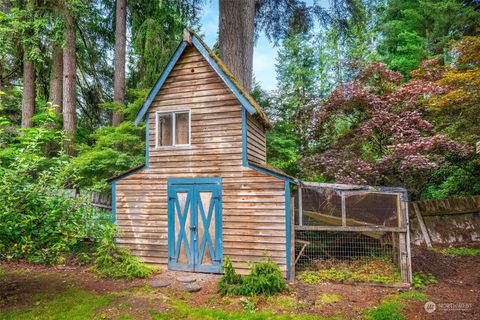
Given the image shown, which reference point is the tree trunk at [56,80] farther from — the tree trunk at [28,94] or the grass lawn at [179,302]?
the grass lawn at [179,302]

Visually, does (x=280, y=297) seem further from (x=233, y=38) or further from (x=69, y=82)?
(x=69, y=82)

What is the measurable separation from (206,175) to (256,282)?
2.91 m

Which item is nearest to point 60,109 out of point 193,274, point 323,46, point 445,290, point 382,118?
point 193,274

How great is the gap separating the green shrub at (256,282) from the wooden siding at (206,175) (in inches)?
22.8

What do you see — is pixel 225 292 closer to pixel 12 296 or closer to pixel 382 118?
pixel 12 296

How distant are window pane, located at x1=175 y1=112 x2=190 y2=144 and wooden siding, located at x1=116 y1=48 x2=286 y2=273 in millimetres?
234

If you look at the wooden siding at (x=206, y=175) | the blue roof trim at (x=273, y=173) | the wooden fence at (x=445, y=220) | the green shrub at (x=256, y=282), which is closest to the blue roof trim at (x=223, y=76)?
the wooden siding at (x=206, y=175)

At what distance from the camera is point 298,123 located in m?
11.8

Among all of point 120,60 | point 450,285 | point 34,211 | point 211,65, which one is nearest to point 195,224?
point 34,211

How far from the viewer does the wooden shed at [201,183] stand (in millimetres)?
7129

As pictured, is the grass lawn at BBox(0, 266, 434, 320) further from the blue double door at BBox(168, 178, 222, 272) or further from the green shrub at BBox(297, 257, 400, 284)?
the blue double door at BBox(168, 178, 222, 272)

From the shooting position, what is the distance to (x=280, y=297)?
19.6 ft

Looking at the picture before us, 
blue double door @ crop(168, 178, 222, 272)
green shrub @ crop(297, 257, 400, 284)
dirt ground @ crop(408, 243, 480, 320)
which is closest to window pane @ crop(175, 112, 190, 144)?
blue double door @ crop(168, 178, 222, 272)

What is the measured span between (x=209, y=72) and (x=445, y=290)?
7.42m
